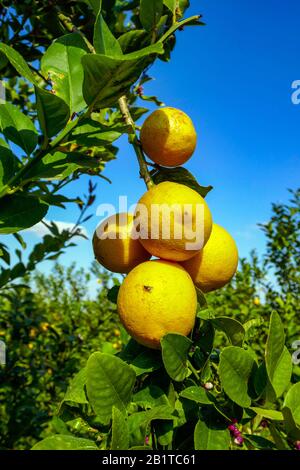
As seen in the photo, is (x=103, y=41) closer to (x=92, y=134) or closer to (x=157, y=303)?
(x=92, y=134)

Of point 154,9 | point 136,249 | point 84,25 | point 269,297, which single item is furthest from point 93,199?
point 154,9

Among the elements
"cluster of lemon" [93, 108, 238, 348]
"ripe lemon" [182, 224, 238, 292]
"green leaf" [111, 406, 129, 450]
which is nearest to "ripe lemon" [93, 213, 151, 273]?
"cluster of lemon" [93, 108, 238, 348]

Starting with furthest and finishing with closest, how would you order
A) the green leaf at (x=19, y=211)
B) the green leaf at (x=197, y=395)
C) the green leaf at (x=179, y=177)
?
the green leaf at (x=179, y=177) < the green leaf at (x=19, y=211) < the green leaf at (x=197, y=395)

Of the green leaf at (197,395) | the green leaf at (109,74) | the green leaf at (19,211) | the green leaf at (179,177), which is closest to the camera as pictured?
the green leaf at (109,74)

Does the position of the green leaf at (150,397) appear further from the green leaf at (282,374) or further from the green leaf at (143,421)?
the green leaf at (282,374)

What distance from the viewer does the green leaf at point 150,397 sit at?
0.73m

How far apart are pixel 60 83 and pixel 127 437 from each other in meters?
0.58

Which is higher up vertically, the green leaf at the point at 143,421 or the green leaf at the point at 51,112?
the green leaf at the point at 51,112

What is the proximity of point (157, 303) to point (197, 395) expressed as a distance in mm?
162

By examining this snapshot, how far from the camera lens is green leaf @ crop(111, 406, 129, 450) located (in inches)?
23.6

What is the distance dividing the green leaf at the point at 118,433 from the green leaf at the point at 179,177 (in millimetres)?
466

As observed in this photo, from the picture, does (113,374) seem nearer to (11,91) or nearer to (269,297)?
(11,91)

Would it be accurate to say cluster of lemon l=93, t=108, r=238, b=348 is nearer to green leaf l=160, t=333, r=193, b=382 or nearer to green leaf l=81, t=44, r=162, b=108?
green leaf l=160, t=333, r=193, b=382

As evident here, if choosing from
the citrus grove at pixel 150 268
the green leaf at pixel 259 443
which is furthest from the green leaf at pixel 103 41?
the green leaf at pixel 259 443
